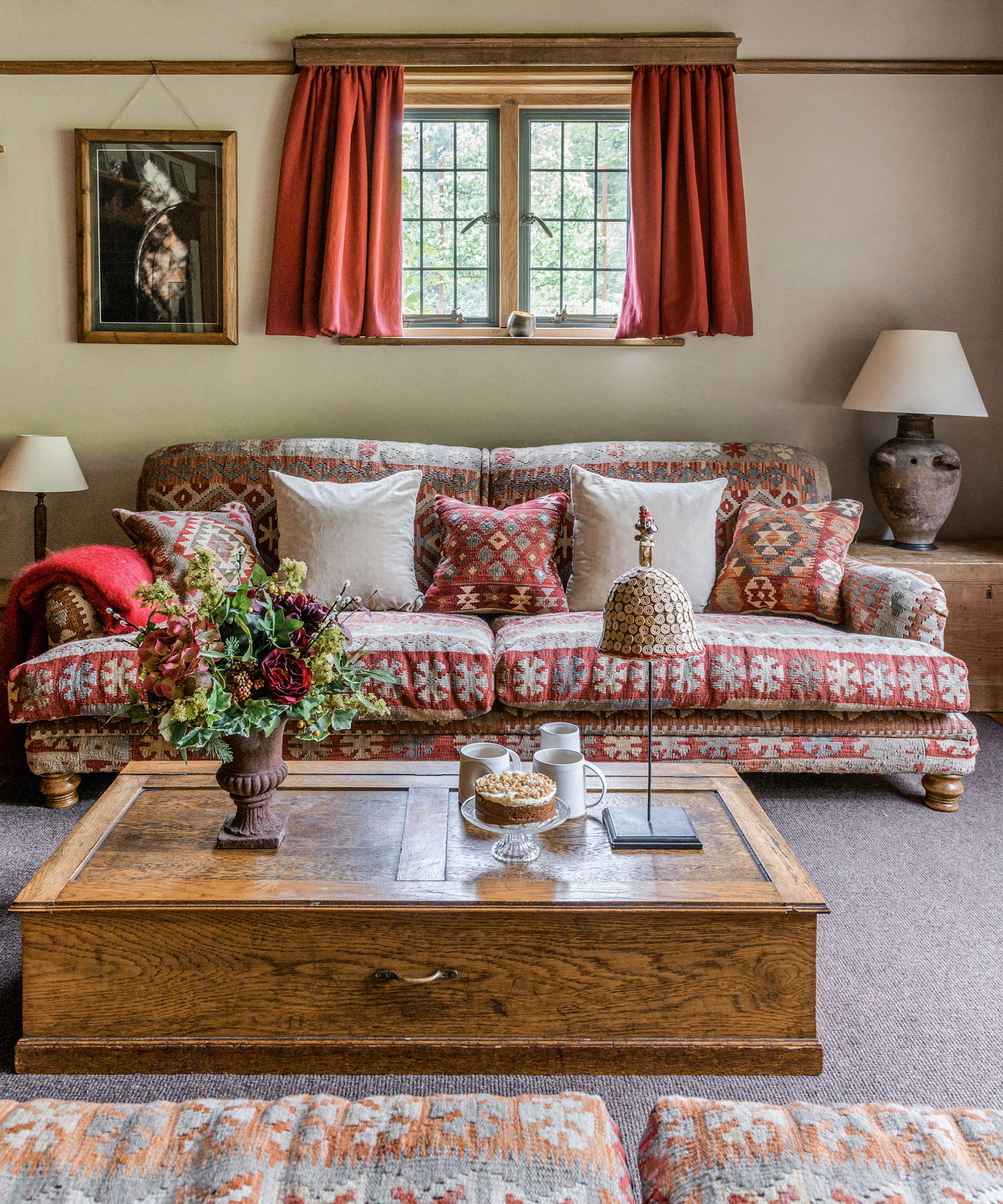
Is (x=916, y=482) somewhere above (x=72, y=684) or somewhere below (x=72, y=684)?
above

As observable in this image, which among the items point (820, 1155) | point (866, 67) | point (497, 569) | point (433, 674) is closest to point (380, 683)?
point (433, 674)

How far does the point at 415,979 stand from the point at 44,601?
5.86 ft

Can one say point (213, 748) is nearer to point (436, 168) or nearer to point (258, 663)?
point (258, 663)

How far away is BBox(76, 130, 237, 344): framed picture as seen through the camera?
371 centimetres

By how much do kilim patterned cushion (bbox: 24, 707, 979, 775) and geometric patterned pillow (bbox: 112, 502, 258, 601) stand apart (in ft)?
1.98

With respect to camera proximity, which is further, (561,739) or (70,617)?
(70,617)

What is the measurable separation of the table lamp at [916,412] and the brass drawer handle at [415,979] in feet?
8.75

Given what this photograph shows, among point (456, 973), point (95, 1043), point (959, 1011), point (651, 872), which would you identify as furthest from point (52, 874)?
point (959, 1011)

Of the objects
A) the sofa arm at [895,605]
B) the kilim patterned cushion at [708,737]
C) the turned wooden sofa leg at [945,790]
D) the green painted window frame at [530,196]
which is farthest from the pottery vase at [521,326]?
the turned wooden sofa leg at [945,790]

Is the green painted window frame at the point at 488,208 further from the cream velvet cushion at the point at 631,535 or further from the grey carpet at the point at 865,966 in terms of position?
the grey carpet at the point at 865,966

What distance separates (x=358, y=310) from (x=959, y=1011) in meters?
3.03

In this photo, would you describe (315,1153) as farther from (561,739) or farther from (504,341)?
(504,341)

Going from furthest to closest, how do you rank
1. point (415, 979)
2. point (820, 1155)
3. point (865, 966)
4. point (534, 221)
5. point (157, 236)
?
point (534, 221), point (157, 236), point (865, 966), point (415, 979), point (820, 1155)

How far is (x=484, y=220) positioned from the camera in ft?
12.7
